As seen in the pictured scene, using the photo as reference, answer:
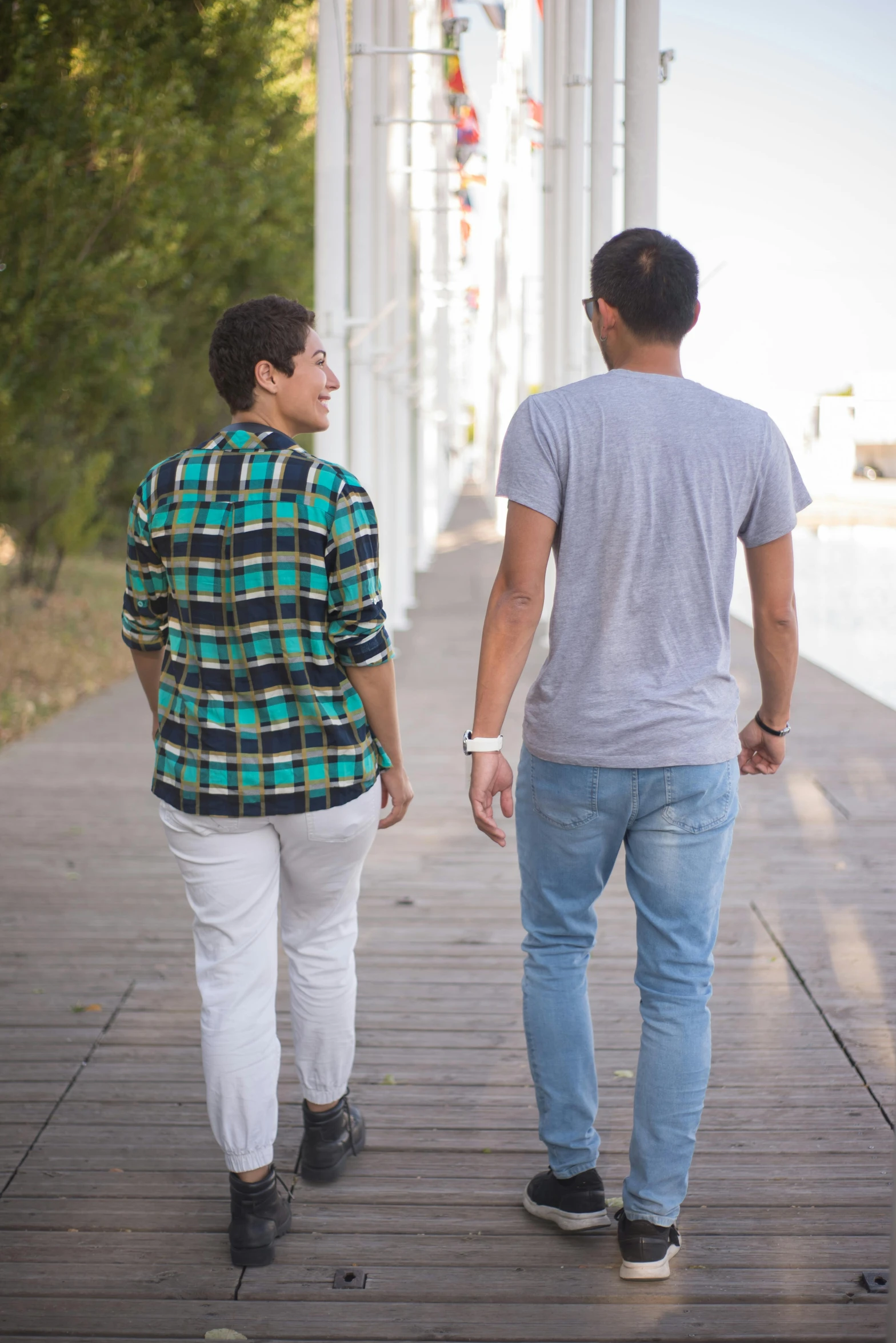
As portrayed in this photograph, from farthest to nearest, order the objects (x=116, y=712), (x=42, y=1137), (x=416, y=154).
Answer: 1. (x=416, y=154)
2. (x=116, y=712)
3. (x=42, y=1137)

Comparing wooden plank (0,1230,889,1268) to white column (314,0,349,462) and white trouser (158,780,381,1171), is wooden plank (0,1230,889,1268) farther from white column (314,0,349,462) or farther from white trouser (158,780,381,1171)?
white column (314,0,349,462)

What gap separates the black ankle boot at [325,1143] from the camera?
2.99 metres

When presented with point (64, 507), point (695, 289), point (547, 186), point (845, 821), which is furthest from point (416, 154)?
point (695, 289)

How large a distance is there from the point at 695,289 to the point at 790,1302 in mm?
1939

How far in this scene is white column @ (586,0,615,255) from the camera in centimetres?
870

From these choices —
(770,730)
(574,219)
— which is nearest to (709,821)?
(770,730)

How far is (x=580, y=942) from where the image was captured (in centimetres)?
267

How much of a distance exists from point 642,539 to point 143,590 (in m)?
0.98

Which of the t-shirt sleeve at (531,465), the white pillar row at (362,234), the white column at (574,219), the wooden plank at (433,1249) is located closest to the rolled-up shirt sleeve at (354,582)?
the t-shirt sleeve at (531,465)

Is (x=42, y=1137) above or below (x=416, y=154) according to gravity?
below

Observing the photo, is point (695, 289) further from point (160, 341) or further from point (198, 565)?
point (160, 341)

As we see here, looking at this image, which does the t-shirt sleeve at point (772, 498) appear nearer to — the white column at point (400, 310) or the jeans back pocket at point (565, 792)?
the jeans back pocket at point (565, 792)

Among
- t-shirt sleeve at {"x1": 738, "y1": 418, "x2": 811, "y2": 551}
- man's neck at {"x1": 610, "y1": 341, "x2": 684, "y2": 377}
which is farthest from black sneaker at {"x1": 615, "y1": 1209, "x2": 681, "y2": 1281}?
man's neck at {"x1": 610, "y1": 341, "x2": 684, "y2": 377}

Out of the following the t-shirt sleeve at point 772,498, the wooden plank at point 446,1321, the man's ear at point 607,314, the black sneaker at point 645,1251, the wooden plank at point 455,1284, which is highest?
the man's ear at point 607,314
